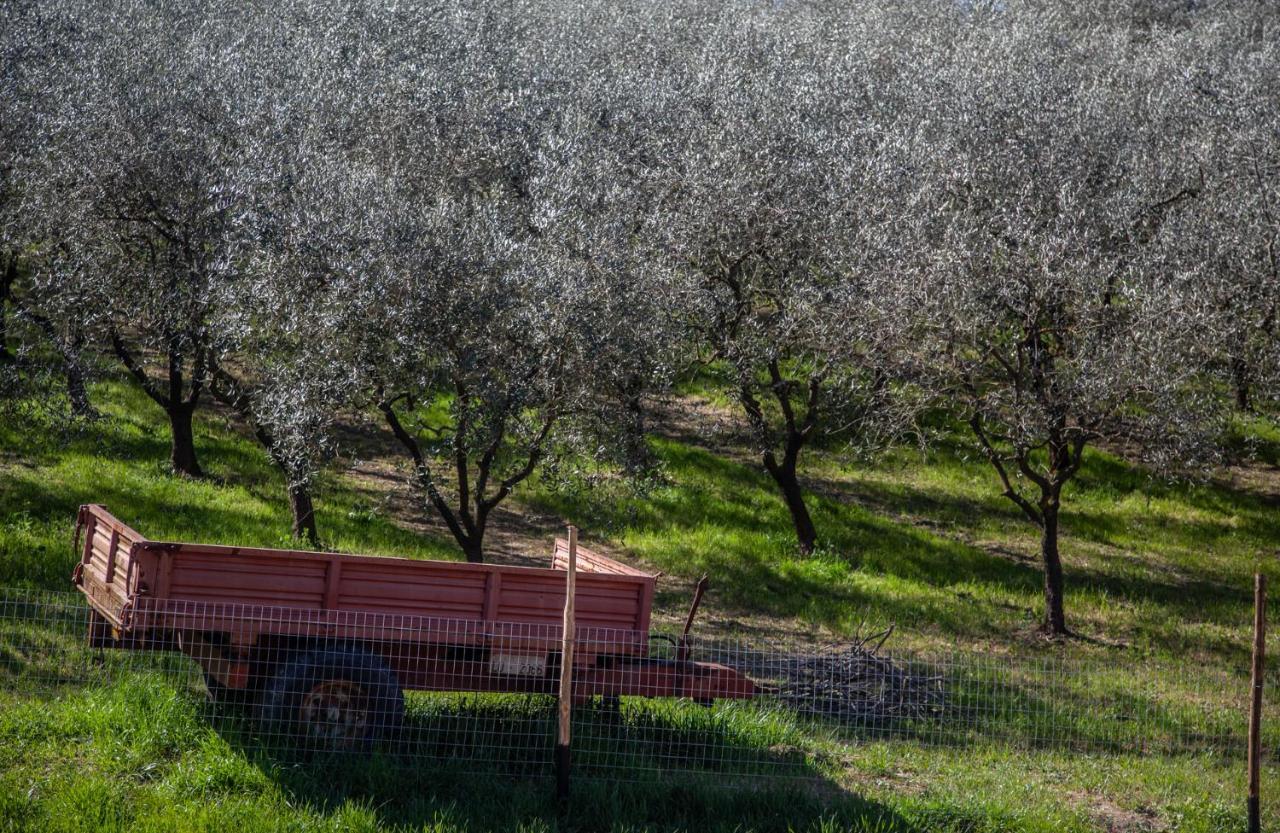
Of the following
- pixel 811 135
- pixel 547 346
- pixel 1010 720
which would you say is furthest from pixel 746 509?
pixel 1010 720

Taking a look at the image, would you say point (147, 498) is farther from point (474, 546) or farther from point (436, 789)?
point (436, 789)

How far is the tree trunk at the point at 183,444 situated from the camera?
15.4 m

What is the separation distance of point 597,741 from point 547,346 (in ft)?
15.1

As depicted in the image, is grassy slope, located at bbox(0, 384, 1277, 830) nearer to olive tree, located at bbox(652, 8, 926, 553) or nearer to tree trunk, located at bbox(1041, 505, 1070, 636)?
tree trunk, located at bbox(1041, 505, 1070, 636)

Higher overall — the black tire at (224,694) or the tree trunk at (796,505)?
the tree trunk at (796,505)

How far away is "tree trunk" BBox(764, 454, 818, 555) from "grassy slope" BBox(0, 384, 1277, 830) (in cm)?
28

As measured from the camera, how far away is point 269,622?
23.6 feet

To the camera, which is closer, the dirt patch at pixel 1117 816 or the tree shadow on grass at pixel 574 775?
the tree shadow on grass at pixel 574 775

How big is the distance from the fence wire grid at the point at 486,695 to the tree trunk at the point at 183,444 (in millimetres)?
5718

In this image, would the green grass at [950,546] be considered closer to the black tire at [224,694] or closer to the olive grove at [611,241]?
the olive grove at [611,241]

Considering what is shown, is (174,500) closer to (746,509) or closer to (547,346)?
(547,346)

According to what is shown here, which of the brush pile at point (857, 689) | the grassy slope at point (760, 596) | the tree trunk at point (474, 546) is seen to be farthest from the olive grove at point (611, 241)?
the brush pile at point (857, 689)

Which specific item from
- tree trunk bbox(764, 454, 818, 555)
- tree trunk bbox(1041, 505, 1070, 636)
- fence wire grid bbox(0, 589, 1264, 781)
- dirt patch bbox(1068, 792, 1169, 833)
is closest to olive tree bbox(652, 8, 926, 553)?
tree trunk bbox(764, 454, 818, 555)

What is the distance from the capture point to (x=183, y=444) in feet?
51.1
